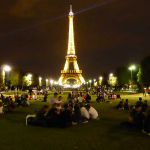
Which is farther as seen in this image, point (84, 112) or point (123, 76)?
point (123, 76)

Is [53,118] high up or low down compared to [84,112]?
down

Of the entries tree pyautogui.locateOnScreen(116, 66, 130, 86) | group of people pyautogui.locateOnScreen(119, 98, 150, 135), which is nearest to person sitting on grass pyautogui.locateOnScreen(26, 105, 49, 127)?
group of people pyautogui.locateOnScreen(119, 98, 150, 135)

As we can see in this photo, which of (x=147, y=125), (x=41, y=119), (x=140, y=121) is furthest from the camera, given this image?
(x=41, y=119)

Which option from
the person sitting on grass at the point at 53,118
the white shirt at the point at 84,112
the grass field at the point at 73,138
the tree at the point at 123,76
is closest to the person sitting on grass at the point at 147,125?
the grass field at the point at 73,138

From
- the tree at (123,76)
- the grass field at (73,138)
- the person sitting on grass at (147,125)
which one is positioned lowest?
the grass field at (73,138)

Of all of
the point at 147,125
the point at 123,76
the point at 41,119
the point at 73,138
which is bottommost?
the point at 73,138

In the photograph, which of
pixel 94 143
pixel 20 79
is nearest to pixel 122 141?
pixel 94 143

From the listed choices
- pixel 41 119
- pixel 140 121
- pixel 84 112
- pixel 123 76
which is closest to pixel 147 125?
pixel 140 121

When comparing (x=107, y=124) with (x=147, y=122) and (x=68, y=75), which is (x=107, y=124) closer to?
(x=147, y=122)

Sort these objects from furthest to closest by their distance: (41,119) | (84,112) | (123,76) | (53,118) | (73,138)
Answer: (123,76)
(84,112)
(41,119)
(53,118)
(73,138)

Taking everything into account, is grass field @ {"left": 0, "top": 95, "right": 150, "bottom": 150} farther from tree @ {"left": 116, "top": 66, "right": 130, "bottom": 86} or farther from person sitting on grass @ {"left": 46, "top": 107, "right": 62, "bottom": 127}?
tree @ {"left": 116, "top": 66, "right": 130, "bottom": 86}

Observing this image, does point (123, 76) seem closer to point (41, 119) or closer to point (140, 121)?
point (41, 119)

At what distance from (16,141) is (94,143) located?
3.59 metres

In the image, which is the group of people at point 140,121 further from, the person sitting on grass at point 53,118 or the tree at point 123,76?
the tree at point 123,76
